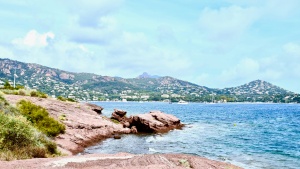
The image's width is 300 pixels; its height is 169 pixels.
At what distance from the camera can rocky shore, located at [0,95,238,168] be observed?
1599cm

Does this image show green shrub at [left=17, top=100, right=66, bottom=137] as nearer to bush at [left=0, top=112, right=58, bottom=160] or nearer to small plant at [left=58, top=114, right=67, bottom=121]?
small plant at [left=58, top=114, right=67, bottom=121]

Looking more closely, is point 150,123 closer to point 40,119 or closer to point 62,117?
point 62,117

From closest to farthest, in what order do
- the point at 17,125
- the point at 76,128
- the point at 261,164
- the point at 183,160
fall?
the point at 183,160 < the point at 17,125 < the point at 261,164 < the point at 76,128

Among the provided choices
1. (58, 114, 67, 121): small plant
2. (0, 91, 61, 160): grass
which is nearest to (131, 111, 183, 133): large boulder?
(58, 114, 67, 121): small plant

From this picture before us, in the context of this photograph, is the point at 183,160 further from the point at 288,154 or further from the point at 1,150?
the point at 288,154

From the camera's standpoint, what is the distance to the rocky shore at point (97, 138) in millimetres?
15992

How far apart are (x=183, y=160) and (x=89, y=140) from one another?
81.8 ft

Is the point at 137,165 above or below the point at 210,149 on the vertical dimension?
above

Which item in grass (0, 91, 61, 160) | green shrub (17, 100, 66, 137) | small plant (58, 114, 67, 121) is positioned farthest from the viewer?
small plant (58, 114, 67, 121)

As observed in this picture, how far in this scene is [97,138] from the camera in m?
42.3

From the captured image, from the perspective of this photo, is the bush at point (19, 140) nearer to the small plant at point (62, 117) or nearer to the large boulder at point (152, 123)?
the small plant at point (62, 117)

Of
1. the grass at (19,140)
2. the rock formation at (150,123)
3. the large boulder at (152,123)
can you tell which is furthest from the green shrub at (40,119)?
the large boulder at (152,123)

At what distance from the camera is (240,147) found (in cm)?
3950

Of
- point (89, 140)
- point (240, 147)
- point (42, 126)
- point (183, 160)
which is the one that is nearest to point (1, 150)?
point (183, 160)
